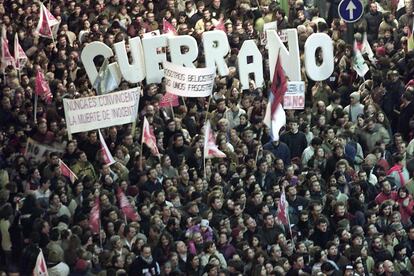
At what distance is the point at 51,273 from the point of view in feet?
88.8

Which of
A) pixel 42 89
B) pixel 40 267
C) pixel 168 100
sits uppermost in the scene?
pixel 42 89

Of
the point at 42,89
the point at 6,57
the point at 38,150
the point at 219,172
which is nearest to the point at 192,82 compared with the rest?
the point at 219,172

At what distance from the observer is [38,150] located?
29922 mm

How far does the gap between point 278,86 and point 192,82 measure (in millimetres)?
1456

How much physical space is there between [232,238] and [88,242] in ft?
6.95

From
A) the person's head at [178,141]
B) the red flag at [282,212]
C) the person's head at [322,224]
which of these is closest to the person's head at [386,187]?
the person's head at [322,224]

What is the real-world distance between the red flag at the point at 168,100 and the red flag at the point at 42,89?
5.63ft

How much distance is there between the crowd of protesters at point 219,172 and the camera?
91.4 feet

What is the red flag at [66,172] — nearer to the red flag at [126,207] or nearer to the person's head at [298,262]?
the red flag at [126,207]

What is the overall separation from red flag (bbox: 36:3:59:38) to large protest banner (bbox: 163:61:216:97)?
3179 millimetres

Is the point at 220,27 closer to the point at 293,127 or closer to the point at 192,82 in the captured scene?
the point at 192,82

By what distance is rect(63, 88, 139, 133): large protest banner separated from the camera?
3016 centimetres

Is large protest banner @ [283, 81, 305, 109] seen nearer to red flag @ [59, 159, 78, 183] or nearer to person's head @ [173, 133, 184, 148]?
person's head @ [173, 133, 184, 148]

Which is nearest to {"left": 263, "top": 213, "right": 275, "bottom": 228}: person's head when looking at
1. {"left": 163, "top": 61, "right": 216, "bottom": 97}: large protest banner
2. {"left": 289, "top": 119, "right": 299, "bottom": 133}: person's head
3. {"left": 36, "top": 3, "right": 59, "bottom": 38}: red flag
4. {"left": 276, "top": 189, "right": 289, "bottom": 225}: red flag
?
{"left": 276, "top": 189, "right": 289, "bottom": 225}: red flag
